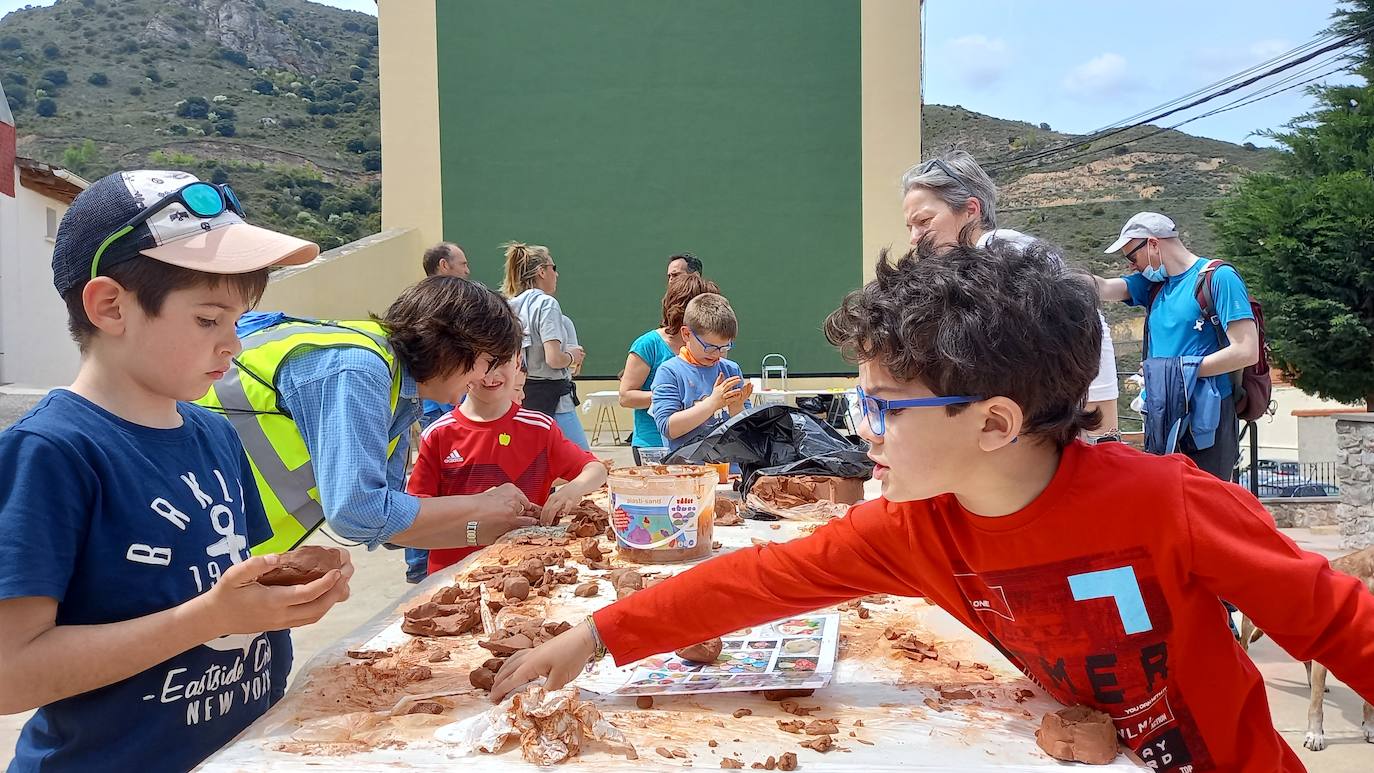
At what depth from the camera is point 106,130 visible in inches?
1761

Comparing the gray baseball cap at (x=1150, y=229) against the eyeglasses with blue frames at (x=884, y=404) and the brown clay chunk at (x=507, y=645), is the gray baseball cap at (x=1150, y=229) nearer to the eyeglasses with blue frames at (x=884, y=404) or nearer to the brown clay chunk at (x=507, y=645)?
the eyeglasses with blue frames at (x=884, y=404)

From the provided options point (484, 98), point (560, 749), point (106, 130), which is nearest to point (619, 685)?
point (560, 749)

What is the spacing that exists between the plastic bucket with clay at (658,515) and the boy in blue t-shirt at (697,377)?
5.44 feet

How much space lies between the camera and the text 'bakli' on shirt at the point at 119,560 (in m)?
1.20

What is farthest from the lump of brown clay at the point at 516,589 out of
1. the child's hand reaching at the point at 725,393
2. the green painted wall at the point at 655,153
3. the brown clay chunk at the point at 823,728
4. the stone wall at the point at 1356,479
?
the green painted wall at the point at 655,153

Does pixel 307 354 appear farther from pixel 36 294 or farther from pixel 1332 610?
pixel 36 294

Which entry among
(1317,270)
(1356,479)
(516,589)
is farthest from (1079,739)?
(1317,270)

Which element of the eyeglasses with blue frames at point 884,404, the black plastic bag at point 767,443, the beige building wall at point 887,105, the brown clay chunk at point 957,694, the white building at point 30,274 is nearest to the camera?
the eyeglasses with blue frames at point 884,404

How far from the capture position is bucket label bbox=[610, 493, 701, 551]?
7.37ft

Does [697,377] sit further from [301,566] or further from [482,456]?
[301,566]

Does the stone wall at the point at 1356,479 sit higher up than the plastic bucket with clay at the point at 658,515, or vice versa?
the plastic bucket with clay at the point at 658,515

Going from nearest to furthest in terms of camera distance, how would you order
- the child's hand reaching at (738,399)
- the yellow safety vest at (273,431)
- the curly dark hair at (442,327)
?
the yellow safety vest at (273,431) < the curly dark hair at (442,327) < the child's hand reaching at (738,399)

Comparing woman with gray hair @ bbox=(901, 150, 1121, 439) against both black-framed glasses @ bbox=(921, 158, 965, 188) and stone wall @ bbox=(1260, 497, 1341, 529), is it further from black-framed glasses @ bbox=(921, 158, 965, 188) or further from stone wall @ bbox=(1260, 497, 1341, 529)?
stone wall @ bbox=(1260, 497, 1341, 529)

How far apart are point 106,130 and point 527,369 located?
161 ft
